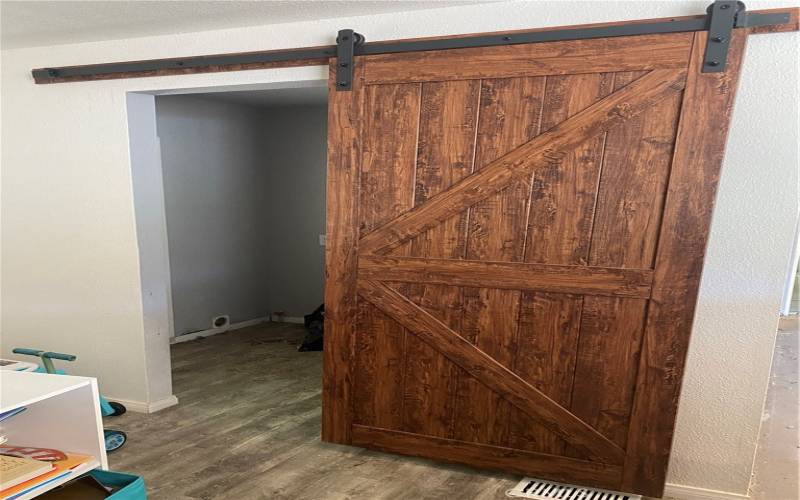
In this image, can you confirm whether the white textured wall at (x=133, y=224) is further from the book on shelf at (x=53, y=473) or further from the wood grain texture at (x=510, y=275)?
the book on shelf at (x=53, y=473)

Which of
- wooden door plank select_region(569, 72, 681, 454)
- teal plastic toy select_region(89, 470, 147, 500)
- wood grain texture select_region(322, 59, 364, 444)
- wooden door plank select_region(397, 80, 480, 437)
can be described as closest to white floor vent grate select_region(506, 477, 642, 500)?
wooden door plank select_region(569, 72, 681, 454)

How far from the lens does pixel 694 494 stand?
218 centimetres

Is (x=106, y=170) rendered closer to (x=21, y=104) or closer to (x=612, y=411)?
(x=21, y=104)

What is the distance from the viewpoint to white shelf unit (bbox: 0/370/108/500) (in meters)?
1.40

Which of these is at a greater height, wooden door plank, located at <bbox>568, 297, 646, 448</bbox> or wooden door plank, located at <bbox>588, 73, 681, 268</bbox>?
wooden door plank, located at <bbox>588, 73, 681, 268</bbox>

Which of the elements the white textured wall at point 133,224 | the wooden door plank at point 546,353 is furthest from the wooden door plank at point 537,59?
the wooden door plank at point 546,353

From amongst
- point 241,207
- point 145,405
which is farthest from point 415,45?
point 241,207

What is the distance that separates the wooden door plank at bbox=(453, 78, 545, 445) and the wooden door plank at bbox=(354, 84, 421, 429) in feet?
1.03

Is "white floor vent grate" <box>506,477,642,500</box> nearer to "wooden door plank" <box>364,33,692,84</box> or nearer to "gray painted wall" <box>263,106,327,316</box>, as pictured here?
"wooden door plank" <box>364,33,692,84</box>

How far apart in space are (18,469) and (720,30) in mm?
2762

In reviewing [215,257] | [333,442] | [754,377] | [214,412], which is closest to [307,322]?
[215,257]

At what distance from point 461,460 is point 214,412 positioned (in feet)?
5.28

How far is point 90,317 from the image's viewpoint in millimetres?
3029

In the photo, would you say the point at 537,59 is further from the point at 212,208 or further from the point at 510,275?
the point at 212,208
